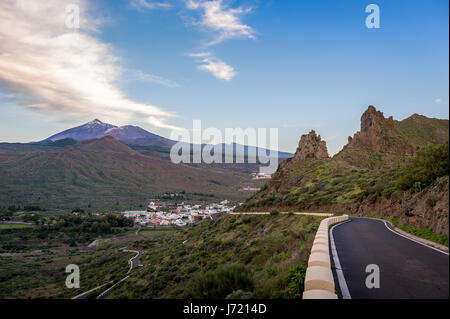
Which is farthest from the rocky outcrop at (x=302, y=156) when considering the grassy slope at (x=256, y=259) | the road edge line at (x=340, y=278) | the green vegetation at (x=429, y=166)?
the road edge line at (x=340, y=278)

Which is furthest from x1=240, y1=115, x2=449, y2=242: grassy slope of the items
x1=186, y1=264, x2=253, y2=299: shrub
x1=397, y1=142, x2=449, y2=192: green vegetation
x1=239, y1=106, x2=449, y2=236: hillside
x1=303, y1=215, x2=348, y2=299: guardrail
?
x1=186, y1=264, x2=253, y2=299: shrub

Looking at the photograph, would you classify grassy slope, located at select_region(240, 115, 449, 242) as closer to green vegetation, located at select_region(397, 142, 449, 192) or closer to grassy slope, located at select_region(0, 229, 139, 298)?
green vegetation, located at select_region(397, 142, 449, 192)

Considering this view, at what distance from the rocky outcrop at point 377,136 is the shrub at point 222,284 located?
57.6m

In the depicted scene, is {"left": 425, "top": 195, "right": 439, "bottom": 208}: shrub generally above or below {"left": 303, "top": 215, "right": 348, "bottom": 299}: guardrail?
above

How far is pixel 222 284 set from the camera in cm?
739

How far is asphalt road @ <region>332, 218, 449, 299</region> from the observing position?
5016 mm

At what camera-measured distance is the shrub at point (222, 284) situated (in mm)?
7285

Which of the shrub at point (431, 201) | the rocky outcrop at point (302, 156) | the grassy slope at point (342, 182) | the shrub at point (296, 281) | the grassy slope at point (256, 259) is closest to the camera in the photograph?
the shrub at point (296, 281)

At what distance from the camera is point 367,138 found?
59.6 meters

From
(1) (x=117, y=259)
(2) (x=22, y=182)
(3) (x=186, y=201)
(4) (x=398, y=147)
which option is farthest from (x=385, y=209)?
(2) (x=22, y=182)

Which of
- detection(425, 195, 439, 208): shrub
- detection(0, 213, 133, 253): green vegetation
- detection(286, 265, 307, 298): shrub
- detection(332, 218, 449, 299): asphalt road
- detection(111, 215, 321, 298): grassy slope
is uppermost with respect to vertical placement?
detection(425, 195, 439, 208): shrub

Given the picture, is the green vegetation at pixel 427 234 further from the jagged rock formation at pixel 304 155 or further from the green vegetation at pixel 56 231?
the green vegetation at pixel 56 231

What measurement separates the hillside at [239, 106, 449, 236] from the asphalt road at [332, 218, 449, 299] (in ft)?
5.82

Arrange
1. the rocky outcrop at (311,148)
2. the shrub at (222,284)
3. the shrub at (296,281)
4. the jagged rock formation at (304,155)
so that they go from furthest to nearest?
the rocky outcrop at (311,148)
the jagged rock formation at (304,155)
the shrub at (222,284)
the shrub at (296,281)
